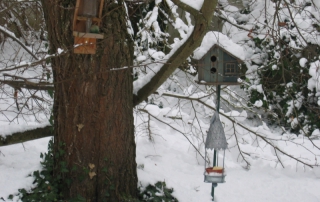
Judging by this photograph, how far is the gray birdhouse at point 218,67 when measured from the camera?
434 centimetres

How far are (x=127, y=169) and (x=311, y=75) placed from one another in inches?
181

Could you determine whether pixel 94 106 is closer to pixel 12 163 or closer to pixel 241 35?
pixel 12 163

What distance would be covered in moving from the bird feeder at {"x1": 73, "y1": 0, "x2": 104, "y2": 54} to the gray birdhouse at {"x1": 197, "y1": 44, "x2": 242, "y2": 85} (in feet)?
3.87

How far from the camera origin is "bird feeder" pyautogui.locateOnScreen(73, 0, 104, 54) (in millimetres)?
3611

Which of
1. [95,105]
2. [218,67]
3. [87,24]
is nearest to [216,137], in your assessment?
[218,67]

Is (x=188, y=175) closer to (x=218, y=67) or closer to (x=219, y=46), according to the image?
(x=218, y=67)

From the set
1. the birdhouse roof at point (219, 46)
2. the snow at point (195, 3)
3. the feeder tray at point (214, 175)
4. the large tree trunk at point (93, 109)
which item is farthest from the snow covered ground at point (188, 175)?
the snow at point (195, 3)

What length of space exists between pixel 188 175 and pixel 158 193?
1209mm

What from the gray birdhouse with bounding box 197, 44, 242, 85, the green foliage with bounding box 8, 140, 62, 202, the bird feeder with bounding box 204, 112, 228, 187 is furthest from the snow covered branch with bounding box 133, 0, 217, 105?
the green foliage with bounding box 8, 140, 62, 202

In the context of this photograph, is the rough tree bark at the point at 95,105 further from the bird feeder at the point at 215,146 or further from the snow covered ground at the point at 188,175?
the bird feeder at the point at 215,146

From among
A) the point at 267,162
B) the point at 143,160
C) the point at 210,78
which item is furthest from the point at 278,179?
the point at 210,78

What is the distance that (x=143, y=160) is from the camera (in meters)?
5.53

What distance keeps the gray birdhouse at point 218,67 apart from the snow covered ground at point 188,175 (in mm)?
1334

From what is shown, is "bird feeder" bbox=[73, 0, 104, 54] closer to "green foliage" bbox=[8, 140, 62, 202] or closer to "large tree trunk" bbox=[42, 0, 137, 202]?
"large tree trunk" bbox=[42, 0, 137, 202]
